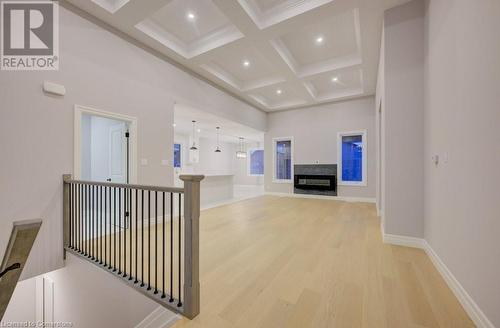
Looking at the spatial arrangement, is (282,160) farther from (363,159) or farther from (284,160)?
(363,159)

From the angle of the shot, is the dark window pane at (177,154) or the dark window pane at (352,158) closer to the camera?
the dark window pane at (352,158)

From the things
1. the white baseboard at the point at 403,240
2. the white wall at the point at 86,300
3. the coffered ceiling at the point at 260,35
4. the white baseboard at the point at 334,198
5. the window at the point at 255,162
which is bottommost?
the white wall at the point at 86,300

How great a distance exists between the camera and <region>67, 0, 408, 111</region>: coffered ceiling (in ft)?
9.70

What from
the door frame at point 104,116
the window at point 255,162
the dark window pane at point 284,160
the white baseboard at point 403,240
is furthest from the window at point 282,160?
the door frame at point 104,116

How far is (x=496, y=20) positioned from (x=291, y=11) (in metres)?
2.47

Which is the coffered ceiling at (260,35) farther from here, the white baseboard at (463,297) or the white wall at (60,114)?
the white baseboard at (463,297)

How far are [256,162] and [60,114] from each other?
1055 centimetres

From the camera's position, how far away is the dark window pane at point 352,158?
22.0ft

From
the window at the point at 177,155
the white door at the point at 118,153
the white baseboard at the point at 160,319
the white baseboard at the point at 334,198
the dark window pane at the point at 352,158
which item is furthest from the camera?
the window at the point at 177,155

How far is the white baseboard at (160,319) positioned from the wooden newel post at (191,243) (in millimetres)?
186

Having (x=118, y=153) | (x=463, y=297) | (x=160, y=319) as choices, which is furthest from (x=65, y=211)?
(x=463, y=297)

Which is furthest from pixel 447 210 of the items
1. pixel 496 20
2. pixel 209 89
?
pixel 209 89

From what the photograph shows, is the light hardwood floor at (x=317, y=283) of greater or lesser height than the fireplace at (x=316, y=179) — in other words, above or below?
below

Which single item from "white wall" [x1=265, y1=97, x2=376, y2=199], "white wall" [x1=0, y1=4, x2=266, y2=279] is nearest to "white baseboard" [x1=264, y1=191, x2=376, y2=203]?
"white wall" [x1=265, y1=97, x2=376, y2=199]
